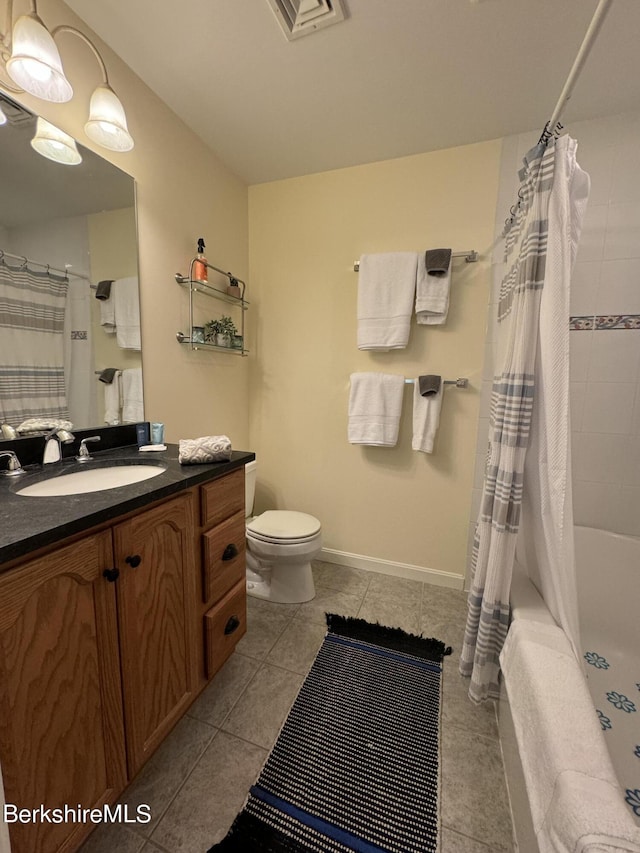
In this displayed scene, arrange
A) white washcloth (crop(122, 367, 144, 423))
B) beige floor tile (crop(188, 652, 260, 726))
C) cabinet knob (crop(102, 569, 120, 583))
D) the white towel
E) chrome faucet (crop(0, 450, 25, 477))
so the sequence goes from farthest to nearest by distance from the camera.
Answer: the white towel
white washcloth (crop(122, 367, 144, 423))
beige floor tile (crop(188, 652, 260, 726))
chrome faucet (crop(0, 450, 25, 477))
cabinet knob (crop(102, 569, 120, 583))

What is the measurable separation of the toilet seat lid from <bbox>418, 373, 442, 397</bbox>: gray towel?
94cm

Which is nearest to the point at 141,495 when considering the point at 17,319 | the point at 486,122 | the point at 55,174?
the point at 17,319

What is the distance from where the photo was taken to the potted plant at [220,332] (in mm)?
1833

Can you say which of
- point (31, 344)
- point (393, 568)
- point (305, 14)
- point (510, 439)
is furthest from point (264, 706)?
point (305, 14)

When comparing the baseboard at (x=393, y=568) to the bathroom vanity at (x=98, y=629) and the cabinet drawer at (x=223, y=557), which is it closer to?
the cabinet drawer at (x=223, y=557)

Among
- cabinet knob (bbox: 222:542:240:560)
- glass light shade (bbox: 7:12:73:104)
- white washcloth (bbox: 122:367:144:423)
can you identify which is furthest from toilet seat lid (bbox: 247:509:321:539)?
glass light shade (bbox: 7:12:73:104)

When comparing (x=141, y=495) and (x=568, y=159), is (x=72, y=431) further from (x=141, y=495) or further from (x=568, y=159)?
(x=568, y=159)

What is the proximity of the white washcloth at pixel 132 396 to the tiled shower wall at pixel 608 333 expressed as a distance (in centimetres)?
202

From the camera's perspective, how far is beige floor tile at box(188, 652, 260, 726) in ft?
3.96

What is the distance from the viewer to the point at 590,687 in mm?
1189

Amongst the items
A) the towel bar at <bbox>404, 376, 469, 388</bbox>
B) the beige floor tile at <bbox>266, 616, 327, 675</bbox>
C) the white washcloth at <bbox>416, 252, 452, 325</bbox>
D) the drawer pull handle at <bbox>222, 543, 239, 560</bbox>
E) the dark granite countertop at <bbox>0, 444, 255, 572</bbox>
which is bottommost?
the beige floor tile at <bbox>266, 616, 327, 675</bbox>

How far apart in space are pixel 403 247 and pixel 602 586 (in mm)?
1910

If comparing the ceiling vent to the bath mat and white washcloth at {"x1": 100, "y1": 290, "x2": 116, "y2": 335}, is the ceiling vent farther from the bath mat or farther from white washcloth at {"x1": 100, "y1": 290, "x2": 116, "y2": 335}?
the bath mat

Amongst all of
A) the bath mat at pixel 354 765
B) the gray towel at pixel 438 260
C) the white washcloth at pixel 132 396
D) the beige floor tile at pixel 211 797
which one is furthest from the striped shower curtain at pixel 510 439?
the white washcloth at pixel 132 396
